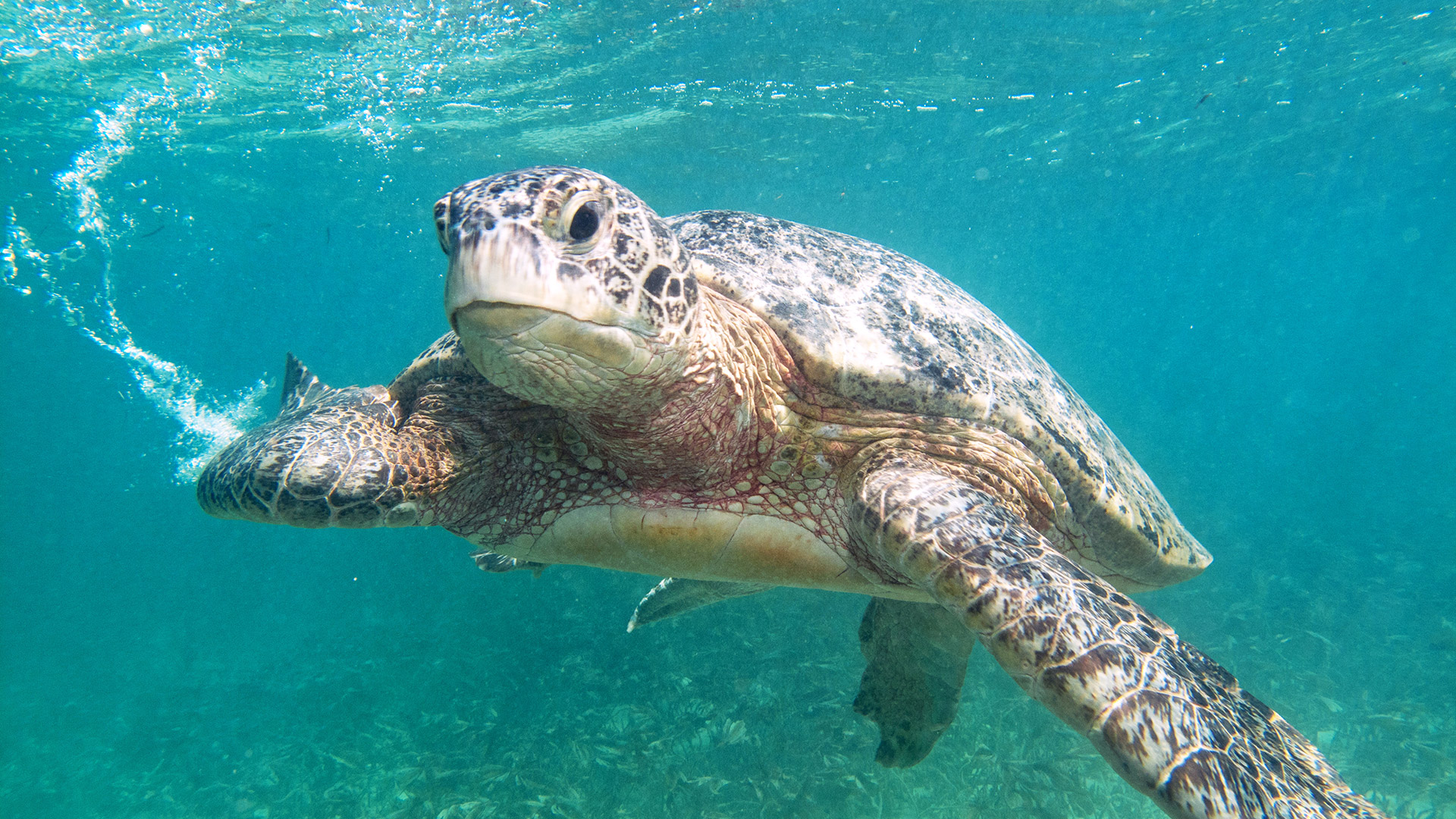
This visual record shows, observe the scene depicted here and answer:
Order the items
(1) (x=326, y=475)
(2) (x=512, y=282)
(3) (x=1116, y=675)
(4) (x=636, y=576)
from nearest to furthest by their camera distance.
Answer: (2) (x=512, y=282) < (3) (x=1116, y=675) < (1) (x=326, y=475) < (4) (x=636, y=576)

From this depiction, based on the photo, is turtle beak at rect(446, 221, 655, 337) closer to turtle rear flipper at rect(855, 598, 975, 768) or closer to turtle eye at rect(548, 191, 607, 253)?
turtle eye at rect(548, 191, 607, 253)

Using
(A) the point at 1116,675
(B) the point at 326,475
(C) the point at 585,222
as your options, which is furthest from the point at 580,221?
(A) the point at 1116,675

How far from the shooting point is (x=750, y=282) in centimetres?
280

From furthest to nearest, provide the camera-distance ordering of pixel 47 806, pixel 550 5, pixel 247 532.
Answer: pixel 247 532 < pixel 550 5 < pixel 47 806

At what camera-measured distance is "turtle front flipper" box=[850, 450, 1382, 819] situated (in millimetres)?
1654

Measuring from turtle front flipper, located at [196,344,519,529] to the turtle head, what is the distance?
1.13 meters

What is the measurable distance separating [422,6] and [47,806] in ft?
48.9

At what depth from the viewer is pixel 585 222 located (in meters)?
1.81

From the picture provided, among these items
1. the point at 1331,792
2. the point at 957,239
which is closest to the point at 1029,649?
the point at 1331,792

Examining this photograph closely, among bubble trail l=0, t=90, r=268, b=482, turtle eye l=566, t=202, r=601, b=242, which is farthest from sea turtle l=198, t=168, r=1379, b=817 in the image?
bubble trail l=0, t=90, r=268, b=482

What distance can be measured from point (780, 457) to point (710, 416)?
466mm

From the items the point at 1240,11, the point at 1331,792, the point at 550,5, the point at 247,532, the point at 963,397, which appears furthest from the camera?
the point at 247,532

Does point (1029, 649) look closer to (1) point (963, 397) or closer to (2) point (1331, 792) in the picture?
(2) point (1331, 792)

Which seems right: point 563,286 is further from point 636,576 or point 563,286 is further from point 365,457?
point 636,576
